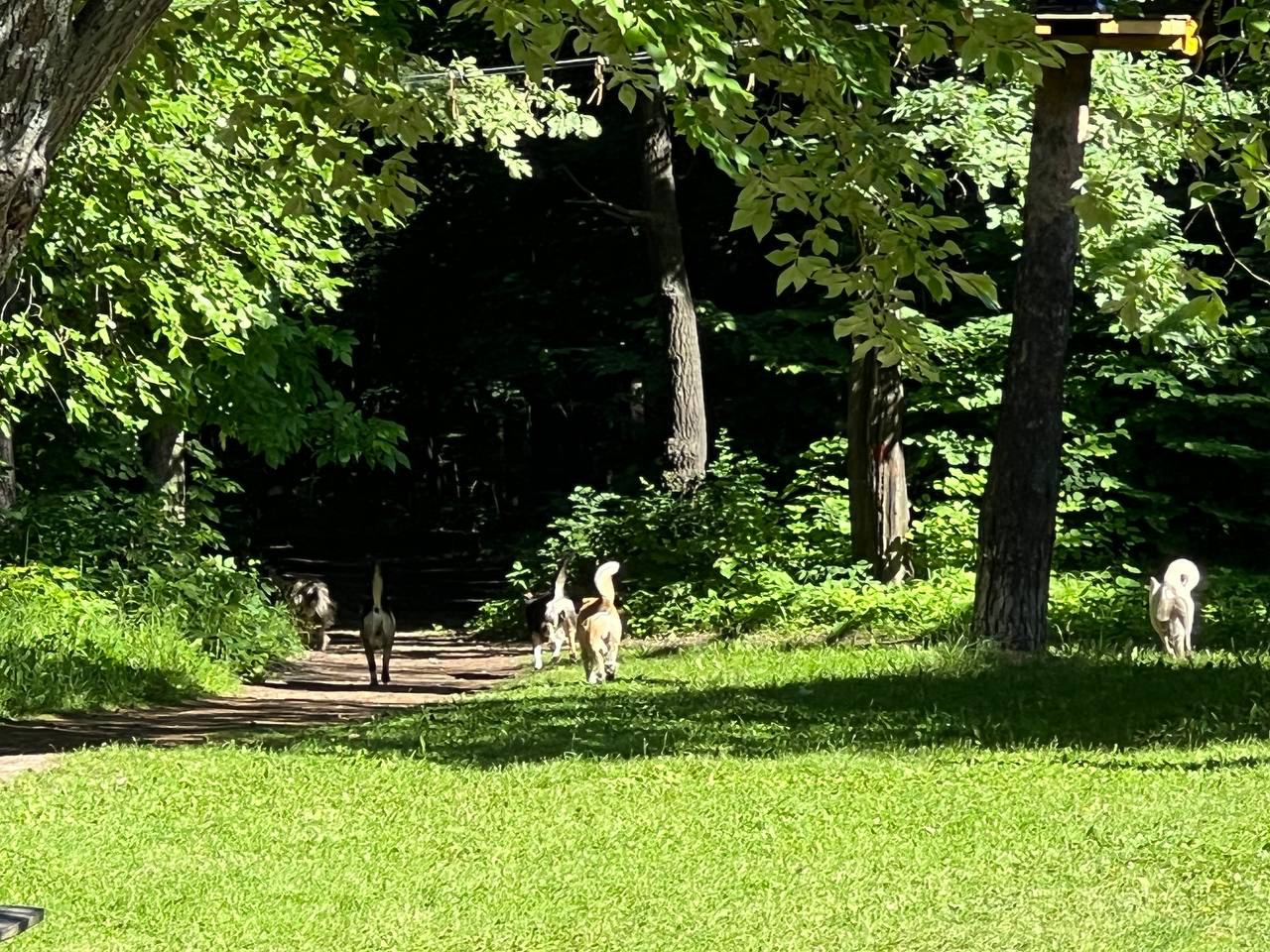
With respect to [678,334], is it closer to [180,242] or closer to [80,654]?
[80,654]

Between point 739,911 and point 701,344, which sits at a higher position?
point 701,344

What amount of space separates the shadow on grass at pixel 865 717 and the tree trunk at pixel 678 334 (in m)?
11.2

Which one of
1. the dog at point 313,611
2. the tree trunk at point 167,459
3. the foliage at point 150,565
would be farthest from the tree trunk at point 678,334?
the foliage at point 150,565

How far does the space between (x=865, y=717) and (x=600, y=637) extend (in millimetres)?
3839

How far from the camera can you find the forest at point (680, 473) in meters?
6.60

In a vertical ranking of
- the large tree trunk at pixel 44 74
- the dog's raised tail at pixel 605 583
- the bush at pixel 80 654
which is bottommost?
the bush at pixel 80 654

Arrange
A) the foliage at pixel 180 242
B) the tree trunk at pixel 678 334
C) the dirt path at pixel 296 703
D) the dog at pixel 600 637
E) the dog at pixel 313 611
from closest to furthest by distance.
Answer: the dirt path at pixel 296 703
the foliage at pixel 180 242
the dog at pixel 600 637
the dog at pixel 313 611
the tree trunk at pixel 678 334

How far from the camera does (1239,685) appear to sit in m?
13.3

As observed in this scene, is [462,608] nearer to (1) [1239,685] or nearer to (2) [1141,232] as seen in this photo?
(2) [1141,232]

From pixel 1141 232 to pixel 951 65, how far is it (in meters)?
6.25

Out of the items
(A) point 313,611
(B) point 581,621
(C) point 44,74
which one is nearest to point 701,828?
(C) point 44,74

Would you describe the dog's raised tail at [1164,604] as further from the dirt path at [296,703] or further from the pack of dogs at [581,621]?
the dirt path at [296,703]

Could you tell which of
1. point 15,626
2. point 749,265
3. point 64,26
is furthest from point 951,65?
point 64,26

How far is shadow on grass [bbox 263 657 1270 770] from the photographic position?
38.5 feet
